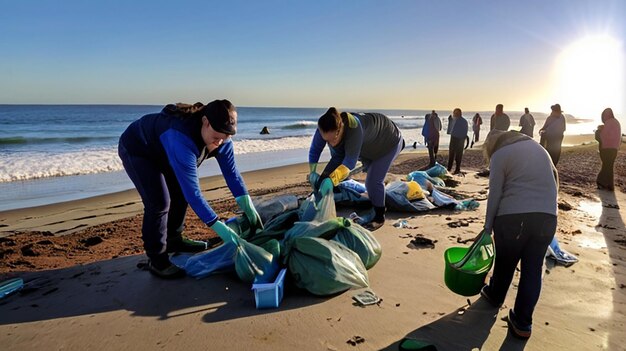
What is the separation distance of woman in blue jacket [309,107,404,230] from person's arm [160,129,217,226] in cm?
125

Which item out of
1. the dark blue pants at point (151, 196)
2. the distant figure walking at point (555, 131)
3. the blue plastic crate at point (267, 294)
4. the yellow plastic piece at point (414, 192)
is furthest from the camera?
the distant figure walking at point (555, 131)

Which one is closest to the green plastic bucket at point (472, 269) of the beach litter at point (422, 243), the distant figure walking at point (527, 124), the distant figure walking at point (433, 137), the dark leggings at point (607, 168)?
the beach litter at point (422, 243)

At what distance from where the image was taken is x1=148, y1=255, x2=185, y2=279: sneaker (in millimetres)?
3010

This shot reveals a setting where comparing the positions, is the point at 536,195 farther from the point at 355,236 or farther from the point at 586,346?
the point at 355,236

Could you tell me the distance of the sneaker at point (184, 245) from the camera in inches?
141

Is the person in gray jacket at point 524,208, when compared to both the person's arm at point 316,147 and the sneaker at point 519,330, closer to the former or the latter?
the sneaker at point 519,330

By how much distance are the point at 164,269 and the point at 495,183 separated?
8.07 ft

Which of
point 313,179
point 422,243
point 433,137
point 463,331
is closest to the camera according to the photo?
point 463,331

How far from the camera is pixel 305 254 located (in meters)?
2.72

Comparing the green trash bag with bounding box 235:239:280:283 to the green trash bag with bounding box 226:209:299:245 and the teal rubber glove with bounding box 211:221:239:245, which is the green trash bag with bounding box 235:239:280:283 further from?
the green trash bag with bounding box 226:209:299:245

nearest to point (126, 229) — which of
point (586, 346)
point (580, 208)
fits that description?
point (586, 346)

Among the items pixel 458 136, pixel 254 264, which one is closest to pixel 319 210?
pixel 254 264

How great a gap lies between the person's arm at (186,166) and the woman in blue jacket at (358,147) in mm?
1249

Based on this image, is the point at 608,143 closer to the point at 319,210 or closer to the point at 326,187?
the point at 326,187
